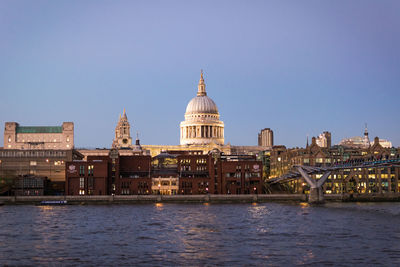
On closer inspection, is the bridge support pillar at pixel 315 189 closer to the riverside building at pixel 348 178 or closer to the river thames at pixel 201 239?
the riverside building at pixel 348 178

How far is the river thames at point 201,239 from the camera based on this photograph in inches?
2163

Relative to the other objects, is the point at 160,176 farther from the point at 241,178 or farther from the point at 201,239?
the point at 201,239

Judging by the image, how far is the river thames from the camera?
54938 millimetres

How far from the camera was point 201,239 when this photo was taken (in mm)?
68688

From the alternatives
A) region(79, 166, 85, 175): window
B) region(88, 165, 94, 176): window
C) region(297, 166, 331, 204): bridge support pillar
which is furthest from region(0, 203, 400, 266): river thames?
region(79, 166, 85, 175): window

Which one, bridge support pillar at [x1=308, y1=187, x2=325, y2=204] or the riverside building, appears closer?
bridge support pillar at [x1=308, y1=187, x2=325, y2=204]

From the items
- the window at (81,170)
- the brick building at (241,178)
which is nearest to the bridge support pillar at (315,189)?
the brick building at (241,178)

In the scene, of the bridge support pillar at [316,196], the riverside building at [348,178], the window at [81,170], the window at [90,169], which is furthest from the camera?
the riverside building at [348,178]

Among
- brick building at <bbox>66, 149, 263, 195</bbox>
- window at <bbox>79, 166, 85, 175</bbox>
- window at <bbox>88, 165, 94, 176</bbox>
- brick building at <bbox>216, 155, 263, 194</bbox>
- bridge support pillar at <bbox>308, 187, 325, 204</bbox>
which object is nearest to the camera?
bridge support pillar at <bbox>308, 187, 325, 204</bbox>

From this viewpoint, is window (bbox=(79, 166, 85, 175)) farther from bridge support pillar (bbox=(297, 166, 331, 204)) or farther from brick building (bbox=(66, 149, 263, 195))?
bridge support pillar (bbox=(297, 166, 331, 204))

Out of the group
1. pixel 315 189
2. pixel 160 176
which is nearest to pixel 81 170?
pixel 160 176

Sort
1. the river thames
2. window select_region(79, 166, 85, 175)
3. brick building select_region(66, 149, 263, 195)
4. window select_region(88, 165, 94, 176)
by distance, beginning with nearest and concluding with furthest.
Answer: the river thames → window select_region(88, 165, 94, 176) → brick building select_region(66, 149, 263, 195) → window select_region(79, 166, 85, 175)

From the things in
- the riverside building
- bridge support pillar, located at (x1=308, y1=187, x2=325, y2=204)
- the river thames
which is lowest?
the river thames

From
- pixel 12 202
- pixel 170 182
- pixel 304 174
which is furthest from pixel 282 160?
pixel 12 202
